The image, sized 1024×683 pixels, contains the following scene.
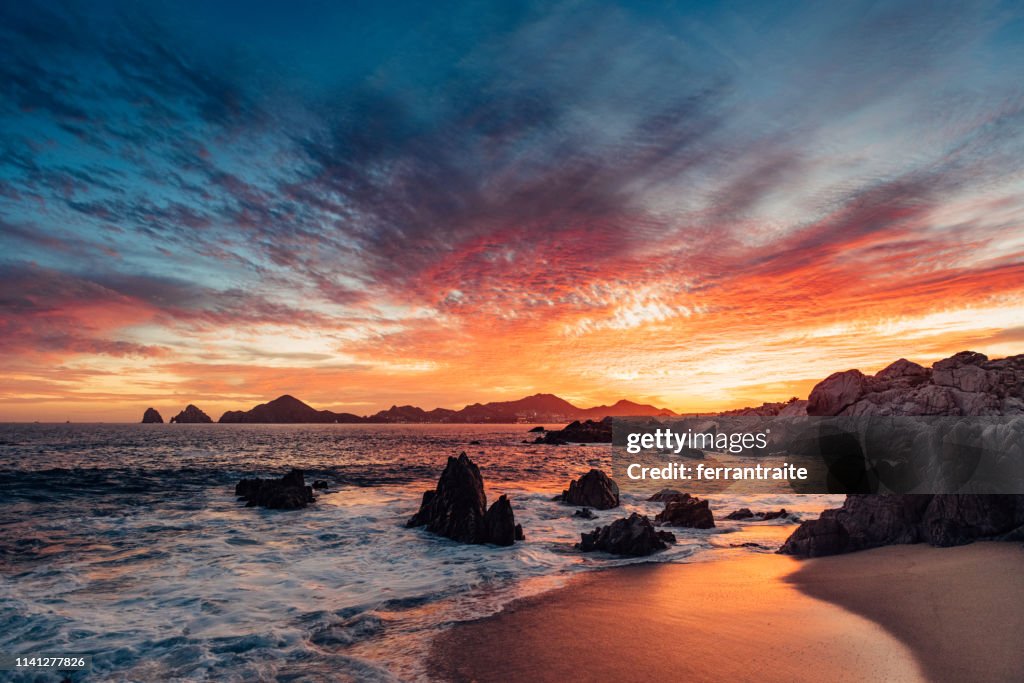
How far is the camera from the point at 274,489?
3409 cm

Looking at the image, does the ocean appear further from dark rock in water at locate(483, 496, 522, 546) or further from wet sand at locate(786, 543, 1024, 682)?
wet sand at locate(786, 543, 1024, 682)

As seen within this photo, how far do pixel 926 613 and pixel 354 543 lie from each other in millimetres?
21604

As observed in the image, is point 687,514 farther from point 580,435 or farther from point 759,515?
point 580,435

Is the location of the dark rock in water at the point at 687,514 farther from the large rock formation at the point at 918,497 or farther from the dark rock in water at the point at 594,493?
the large rock formation at the point at 918,497

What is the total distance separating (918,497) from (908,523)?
A: 40.1 inches

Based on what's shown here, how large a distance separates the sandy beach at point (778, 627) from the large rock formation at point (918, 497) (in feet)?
3.22

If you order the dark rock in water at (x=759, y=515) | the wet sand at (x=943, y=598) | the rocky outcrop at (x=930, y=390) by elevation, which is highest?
the rocky outcrop at (x=930, y=390)

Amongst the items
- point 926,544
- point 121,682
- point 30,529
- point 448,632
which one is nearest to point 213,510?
point 30,529

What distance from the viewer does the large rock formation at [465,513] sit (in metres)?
23.5

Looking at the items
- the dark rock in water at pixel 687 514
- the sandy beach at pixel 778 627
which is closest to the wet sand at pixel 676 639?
the sandy beach at pixel 778 627

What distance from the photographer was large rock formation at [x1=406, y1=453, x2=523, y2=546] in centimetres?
2353

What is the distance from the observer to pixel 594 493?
34.0m

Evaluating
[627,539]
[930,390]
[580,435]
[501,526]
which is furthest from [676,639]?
[580,435]

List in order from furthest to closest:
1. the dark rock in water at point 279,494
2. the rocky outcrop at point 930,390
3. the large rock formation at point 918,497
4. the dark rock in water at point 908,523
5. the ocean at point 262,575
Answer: the dark rock in water at point 279,494 → the rocky outcrop at point 930,390 → the large rock formation at point 918,497 → the dark rock in water at point 908,523 → the ocean at point 262,575
